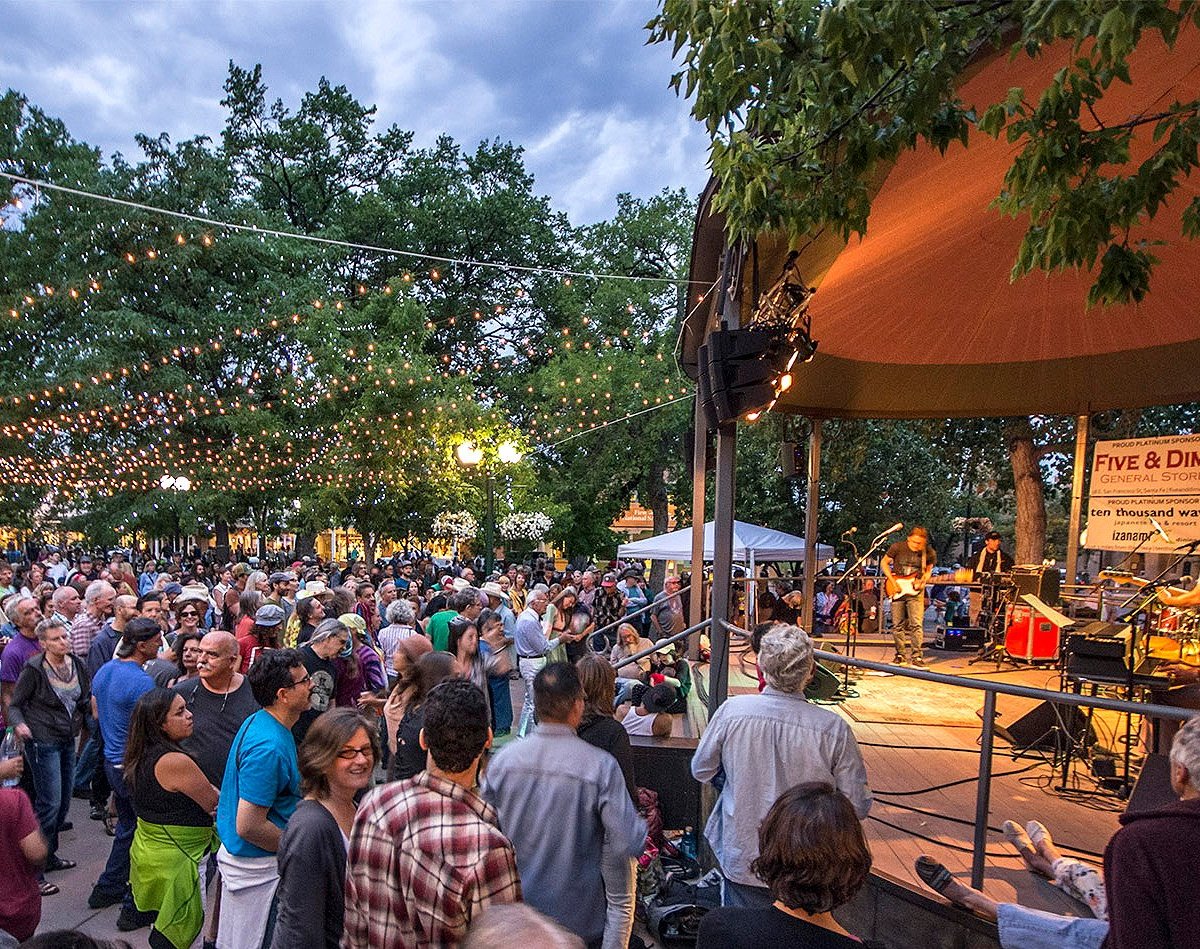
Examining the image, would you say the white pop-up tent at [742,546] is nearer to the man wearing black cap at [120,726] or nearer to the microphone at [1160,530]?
the microphone at [1160,530]

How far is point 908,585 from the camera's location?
33.5ft

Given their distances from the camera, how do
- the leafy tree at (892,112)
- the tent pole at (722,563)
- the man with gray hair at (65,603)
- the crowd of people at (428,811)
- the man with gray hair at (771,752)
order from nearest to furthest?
the crowd of people at (428,811), the man with gray hair at (771,752), the leafy tree at (892,112), the tent pole at (722,563), the man with gray hair at (65,603)

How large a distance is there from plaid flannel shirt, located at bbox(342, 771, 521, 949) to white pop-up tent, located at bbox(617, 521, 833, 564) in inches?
472

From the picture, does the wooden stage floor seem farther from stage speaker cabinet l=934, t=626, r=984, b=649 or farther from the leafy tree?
stage speaker cabinet l=934, t=626, r=984, b=649

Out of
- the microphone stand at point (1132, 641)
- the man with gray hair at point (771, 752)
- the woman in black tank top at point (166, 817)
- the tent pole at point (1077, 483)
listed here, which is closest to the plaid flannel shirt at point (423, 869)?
the man with gray hair at point (771, 752)

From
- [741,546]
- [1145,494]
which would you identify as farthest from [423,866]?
[741,546]

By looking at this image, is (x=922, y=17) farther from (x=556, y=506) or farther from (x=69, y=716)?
(x=556, y=506)

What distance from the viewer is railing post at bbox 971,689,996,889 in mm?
3254

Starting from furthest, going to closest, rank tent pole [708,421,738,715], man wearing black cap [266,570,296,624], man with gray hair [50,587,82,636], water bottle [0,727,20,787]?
1. man wearing black cap [266,570,296,624]
2. man with gray hair [50,587,82,636]
3. tent pole [708,421,738,715]
4. water bottle [0,727,20,787]

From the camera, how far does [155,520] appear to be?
966 inches

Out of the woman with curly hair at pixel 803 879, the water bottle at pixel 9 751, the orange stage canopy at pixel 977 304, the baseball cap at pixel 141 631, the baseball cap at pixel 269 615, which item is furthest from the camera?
the baseball cap at pixel 269 615

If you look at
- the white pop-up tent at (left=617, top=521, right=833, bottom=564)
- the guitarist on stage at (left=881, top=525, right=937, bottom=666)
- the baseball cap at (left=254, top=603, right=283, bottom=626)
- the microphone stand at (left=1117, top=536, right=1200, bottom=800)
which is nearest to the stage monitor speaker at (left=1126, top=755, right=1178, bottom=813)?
the microphone stand at (left=1117, top=536, right=1200, bottom=800)

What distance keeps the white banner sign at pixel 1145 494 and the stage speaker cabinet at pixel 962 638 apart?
293 centimetres

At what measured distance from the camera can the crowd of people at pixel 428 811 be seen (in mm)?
1912
